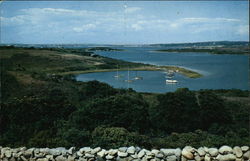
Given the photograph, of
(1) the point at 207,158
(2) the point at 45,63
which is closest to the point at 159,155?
(1) the point at 207,158

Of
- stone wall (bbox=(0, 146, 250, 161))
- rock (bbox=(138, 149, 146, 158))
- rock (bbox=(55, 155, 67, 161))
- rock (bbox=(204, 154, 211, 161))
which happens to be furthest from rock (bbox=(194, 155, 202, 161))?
rock (bbox=(55, 155, 67, 161))

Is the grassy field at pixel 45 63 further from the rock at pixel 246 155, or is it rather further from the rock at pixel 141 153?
the rock at pixel 246 155

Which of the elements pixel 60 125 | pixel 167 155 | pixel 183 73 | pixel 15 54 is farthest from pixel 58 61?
pixel 167 155

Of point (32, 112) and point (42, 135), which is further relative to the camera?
point (32, 112)

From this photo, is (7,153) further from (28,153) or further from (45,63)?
(45,63)

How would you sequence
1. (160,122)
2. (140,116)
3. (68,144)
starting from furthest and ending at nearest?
(160,122)
(140,116)
(68,144)

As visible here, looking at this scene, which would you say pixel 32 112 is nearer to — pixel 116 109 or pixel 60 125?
pixel 60 125

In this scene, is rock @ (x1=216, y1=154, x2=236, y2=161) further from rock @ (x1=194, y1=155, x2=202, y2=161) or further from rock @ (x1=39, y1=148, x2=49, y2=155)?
rock @ (x1=39, y1=148, x2=49, y2=155)

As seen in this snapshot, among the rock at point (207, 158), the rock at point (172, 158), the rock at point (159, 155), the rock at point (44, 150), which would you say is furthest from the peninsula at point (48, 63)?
the rock at point (207, 158)
